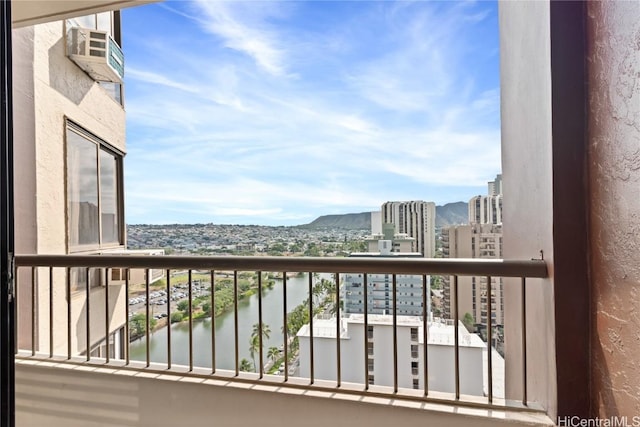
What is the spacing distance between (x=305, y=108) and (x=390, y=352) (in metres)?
1.85

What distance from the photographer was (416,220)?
2.28 metres

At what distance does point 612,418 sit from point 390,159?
176 cm

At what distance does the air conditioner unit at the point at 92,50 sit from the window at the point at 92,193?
61 cm

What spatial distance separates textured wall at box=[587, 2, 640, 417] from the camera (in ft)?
3.62

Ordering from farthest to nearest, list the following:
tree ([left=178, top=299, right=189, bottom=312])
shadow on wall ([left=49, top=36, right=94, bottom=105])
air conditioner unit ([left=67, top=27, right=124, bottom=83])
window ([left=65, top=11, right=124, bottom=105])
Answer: window ([left=65, top=11, right=124, bottom=105])
air conditioner unit ([left=67, top=27, right=124, bottom=83])
shadow on wall ([left=49, top=36, right=94, bottom=105])
tree ([left=178, top=299, right=189, bottom=312])

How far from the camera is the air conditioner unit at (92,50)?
310cm

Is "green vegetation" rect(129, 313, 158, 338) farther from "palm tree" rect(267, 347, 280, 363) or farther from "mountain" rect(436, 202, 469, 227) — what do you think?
"mountain" rect(436, 202, 469, 227)

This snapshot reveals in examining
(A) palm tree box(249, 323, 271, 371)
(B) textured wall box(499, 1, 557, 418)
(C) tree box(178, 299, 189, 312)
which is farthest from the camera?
(C) tree box(178, 299, 189, 312)

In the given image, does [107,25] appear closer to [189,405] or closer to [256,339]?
[256,339]

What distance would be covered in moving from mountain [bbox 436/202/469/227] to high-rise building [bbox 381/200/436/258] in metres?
0.04

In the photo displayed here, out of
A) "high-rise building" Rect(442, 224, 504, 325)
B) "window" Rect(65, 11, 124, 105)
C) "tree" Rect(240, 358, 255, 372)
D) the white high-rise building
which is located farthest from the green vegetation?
"window" Rect(65, 11, 124, 105)

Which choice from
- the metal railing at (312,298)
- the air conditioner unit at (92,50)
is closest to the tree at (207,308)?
the metal railing at (312,298)

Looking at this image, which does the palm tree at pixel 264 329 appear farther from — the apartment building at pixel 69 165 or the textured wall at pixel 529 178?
the textured wall at pixel 529 178

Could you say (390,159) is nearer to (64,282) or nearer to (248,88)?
(248,88)
